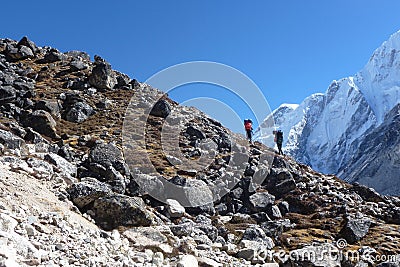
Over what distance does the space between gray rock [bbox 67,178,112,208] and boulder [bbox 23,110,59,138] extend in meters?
9.88

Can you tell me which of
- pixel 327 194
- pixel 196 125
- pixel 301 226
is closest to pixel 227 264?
pixel 301 226

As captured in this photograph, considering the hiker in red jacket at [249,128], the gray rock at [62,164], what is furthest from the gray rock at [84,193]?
the hiker in red jacket at [249,128]

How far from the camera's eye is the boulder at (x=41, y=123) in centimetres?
2389

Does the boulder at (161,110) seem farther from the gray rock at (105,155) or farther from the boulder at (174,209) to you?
the boulder at (174,209)

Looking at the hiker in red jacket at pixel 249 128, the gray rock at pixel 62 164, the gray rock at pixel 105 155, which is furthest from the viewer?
the hiker in red jacket at pixel 249 128

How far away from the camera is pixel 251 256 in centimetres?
1391

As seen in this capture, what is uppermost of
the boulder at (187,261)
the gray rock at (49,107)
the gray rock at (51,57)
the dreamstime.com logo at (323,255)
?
the gray rock at (51,57)

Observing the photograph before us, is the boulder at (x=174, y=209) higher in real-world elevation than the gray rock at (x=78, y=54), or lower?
lower

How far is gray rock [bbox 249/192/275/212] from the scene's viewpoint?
21336 mm

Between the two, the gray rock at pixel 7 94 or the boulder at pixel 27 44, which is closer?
the gray rock at pixel 7 94

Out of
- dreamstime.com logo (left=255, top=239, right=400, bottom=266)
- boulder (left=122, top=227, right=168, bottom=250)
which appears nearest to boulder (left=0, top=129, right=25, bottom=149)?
boulder (left=122, top=227, right=168, bottom=250)

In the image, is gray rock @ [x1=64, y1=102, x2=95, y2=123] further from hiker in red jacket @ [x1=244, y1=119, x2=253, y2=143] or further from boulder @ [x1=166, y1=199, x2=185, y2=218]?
boulder @ [x1=166, y1=199, x2=185, y2=218]

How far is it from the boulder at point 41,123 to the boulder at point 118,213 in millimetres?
10932

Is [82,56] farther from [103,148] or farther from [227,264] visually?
[227,264]
